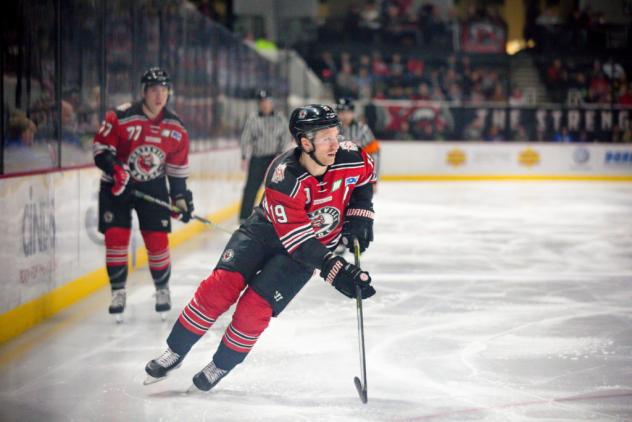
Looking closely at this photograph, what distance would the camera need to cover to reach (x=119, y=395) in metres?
3.50

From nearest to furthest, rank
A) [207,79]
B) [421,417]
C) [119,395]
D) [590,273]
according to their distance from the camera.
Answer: [421,417], [119,395], [590,273], [207,79]

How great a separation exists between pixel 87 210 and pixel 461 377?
9.81 feet

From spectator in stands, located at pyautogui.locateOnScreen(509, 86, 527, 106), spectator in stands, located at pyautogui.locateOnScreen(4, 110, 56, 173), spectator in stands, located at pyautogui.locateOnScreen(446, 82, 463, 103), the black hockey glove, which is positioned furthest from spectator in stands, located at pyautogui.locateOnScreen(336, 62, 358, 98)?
the black hockey glove

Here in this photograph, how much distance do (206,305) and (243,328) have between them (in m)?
0.18

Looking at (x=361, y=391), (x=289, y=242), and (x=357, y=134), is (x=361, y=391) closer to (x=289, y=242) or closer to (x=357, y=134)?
(x=289, y=242)

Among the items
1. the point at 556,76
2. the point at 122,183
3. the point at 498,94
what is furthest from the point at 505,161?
the point at 122,183

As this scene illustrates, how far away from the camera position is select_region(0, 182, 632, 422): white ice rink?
11.0 feet

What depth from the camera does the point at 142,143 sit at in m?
4.85

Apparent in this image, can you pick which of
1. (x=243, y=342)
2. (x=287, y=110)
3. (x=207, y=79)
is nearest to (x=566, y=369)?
(x=243, y=342)

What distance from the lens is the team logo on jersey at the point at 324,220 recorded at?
3.44 metres

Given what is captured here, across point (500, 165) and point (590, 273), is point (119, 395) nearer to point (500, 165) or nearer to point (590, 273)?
point (590, 273)

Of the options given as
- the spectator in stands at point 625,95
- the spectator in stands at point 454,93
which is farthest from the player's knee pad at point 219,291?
the spectator in stands at point 454,93

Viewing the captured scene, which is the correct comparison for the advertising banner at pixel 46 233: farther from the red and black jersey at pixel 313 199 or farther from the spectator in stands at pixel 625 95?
the spectator in stands at pixel 625 95

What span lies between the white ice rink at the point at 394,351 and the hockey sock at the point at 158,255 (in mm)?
239
